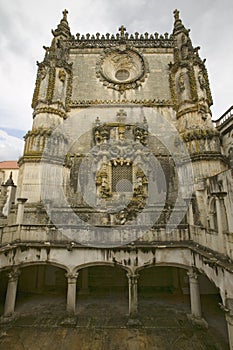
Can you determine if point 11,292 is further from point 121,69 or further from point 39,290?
point 121,69

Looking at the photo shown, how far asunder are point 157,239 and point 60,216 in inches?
255

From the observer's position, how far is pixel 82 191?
15734mm

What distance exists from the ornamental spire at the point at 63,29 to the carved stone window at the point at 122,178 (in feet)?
53.0

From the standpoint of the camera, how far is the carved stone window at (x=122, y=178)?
16.1 metres

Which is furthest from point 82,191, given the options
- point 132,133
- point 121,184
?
point 132,133

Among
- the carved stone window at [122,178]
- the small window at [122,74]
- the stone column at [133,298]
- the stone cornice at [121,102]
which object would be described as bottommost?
the stone column at [133,298]

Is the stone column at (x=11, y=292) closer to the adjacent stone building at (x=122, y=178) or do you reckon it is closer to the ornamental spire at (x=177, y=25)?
the adjacent stone building at (x=122, y=178)

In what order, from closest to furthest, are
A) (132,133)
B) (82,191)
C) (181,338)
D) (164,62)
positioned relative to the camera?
(181,338) → (82,191) → (132,133) → (164,62)

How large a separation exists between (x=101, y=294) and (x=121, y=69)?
70.9ft

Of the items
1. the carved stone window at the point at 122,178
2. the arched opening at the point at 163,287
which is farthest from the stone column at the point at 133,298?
the carved stone window at the point at 122,178

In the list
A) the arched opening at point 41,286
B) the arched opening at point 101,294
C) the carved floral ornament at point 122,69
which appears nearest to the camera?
the arched opening at point 101,294

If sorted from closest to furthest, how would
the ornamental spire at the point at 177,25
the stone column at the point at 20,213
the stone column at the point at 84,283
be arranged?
the stone column at the point at 20,213 < the stone column at the point at 84,283 < the ornamental spire at the point at 177,25

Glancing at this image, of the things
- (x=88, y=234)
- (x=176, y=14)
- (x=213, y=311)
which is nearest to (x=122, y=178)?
(x=88, y=234)

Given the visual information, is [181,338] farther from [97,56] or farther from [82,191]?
[97,56]
